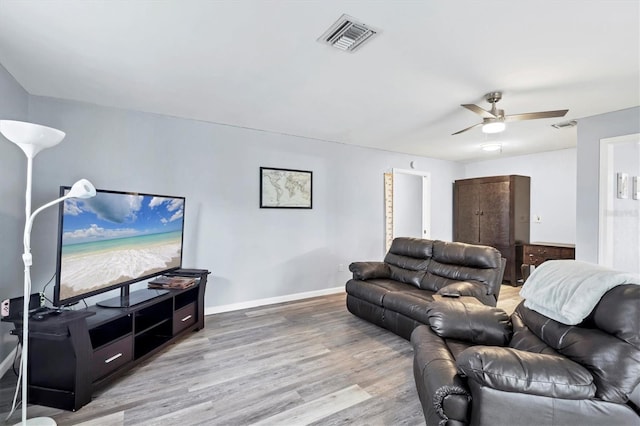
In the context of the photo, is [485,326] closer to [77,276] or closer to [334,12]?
[334,12]

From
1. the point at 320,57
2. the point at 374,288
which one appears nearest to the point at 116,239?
the point at 320,57

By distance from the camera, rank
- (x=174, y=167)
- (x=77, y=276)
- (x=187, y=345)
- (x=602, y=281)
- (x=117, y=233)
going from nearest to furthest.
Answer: (x=602, y=281) → (x=77, y=276) → (x=117, y=233) → (x=187, y=345) → (x=174, y=167)

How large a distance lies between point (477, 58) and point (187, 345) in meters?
3.60

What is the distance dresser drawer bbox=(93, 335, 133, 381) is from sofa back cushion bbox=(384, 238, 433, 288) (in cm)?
295

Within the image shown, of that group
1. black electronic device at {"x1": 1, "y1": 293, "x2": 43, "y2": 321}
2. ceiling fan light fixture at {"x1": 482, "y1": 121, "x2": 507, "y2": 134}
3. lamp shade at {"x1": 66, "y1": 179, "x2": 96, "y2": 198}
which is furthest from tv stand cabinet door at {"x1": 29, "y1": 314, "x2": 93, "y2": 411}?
ceiling fan light fixture at {"x1": 482, "y1": 121, "x2": 507, "y2": 134}

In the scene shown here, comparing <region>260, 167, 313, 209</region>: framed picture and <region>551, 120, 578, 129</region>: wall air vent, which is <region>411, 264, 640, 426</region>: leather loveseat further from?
<region>551, 120, 578, 129</region>: wall air vent

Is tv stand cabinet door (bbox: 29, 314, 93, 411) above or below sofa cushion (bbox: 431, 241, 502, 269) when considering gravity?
Result: below

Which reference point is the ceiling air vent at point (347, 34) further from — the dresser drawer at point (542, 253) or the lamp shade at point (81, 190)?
the dresser drawer at point (542, 253)

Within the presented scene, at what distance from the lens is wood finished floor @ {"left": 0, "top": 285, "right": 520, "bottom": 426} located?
1974 millimetres

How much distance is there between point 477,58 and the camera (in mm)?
2320

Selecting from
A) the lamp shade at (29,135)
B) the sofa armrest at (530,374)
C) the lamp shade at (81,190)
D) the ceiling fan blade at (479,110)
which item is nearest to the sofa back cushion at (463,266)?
the ceiling fan blade at (479,110)

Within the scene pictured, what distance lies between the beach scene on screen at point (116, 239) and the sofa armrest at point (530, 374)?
259 centimetres

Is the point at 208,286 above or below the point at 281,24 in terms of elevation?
below

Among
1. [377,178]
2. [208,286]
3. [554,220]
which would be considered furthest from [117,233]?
[554,220]
